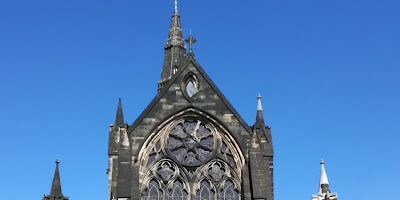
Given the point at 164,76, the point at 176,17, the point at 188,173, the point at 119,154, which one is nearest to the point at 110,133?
the point at 119,154

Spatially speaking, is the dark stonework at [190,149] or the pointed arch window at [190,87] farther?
the pointed arch window at [190,87]

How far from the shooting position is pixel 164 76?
177 feet

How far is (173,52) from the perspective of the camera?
5466 centimetres

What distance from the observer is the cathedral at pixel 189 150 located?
35.2 meters

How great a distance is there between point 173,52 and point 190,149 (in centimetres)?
1914

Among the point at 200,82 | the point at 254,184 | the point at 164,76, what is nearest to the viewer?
the point at 254,184

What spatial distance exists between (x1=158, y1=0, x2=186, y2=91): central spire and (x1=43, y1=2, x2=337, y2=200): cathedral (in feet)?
52.3

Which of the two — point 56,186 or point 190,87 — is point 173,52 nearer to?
point 190,87

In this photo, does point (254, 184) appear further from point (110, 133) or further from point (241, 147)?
point (110, 133)

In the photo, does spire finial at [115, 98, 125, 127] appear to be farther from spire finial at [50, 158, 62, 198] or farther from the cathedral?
spire finial at [50, 158, 62, 198]

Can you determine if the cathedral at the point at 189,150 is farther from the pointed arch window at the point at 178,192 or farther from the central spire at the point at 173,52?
the central spire at the point at 173,52

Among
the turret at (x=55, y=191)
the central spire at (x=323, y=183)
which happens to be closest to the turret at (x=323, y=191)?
the central spire at (x=323, y=183)

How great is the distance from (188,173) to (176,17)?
2259 cm

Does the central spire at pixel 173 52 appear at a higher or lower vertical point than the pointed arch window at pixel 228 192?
higher
